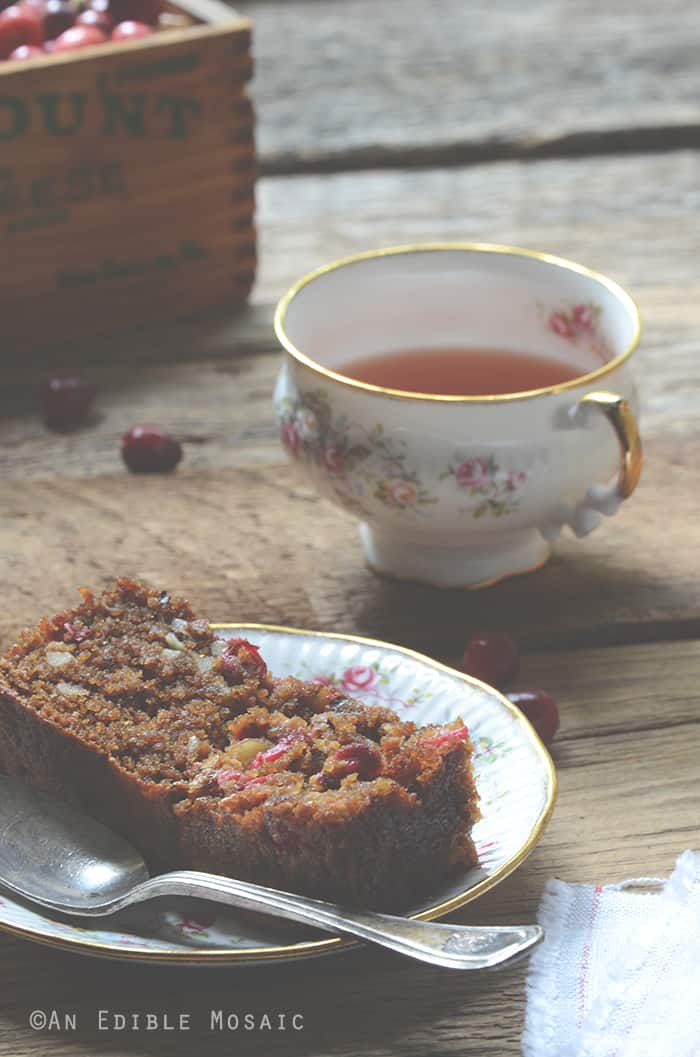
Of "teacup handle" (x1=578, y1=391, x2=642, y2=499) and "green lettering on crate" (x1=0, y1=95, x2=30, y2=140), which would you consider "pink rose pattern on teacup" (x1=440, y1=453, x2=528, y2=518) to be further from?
"green lettering on crate" (x1=0, y1=95, x2=30, y2=140)

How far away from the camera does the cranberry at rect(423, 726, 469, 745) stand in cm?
113

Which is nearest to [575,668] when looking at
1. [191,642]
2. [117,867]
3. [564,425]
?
[564,425]

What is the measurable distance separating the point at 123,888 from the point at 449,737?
27 cm

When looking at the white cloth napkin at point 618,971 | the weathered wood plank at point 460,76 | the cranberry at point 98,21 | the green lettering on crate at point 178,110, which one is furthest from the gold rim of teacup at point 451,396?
the weathered wood plank at point 460,76

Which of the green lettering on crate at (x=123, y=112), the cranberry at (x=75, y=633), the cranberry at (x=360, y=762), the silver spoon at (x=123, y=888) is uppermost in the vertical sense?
the green lettering on crate at (x=123, y=112)

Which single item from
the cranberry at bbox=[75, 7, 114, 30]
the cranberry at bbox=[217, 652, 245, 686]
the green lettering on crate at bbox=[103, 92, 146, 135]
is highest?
the cranberry at bbox=[75, 7, 114, 30]

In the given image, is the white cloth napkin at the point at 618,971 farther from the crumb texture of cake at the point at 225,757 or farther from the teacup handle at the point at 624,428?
the teacup handle at the point at 624,428

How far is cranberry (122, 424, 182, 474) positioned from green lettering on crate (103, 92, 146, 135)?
522 millimetres

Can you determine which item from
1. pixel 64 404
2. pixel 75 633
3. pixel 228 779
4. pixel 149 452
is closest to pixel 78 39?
pixel 64 404

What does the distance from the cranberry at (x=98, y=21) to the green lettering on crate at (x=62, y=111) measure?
128mm

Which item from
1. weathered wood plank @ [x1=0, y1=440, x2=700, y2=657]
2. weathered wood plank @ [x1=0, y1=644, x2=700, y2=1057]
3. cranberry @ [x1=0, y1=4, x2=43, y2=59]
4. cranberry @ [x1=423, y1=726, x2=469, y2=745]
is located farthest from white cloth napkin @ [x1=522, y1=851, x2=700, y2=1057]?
cranberry @ [x1=0, y1=4, x2=43, y2=59]

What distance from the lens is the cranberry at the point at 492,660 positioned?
4.80ft

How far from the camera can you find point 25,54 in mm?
2078

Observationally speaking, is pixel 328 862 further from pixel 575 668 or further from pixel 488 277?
pixel 488 277
